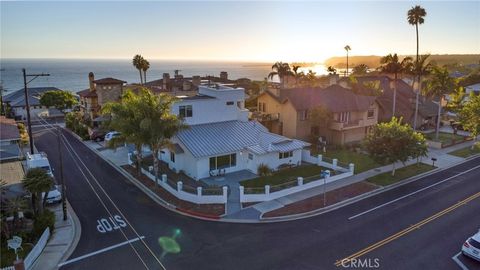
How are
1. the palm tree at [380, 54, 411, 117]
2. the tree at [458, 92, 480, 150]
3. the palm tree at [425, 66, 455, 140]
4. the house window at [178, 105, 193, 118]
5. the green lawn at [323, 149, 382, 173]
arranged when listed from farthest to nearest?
the palm tree at [380, 54, 411, 117]
the palm tree at [425, 66, 455, 140]
the tree at [458, 92, 480, 150]
the green lawn at [323, 149, 382, 173]
the house window at [178, 105, 193, 118]

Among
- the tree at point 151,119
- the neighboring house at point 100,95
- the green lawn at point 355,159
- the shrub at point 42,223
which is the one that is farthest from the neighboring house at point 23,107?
the green lawn at point 355,159

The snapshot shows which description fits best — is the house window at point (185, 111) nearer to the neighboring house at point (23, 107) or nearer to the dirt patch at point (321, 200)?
the dirt patch at point (321, 200)

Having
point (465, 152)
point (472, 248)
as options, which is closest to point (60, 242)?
point (472, 248)

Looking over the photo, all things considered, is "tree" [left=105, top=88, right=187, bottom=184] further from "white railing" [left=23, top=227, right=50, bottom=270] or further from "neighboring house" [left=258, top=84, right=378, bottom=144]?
"neighboring house" [left=258, top=84, right=378, bottom=144]

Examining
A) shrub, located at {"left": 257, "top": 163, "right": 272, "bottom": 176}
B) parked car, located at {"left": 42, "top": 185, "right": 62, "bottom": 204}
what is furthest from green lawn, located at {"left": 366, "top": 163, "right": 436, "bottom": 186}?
parked car, located at {"left": 42, "top": 185, "right": 62, "bottom": 204}

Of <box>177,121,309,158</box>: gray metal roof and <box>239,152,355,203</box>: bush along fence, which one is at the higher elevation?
<box>177,121,309,158</box>: gray metal roof

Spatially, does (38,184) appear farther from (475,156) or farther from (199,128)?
(475,156)

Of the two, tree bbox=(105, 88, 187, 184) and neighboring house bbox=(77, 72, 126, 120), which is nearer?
tree bbox=(105, 88, 187, 184)
